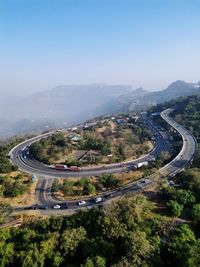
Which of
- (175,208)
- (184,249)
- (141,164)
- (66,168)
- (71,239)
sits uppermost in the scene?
(184,249)

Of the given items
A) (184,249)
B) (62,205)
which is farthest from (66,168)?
(184,249)

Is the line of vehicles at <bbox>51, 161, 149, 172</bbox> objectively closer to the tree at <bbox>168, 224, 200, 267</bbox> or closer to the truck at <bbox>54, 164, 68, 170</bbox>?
the truck at <bbox>54, 164, 68, 170</bbox>

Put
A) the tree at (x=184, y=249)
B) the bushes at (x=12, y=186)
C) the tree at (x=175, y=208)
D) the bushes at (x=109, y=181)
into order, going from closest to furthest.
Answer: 1. the tree at (x=184, y=249)
2. the tree at (x=175, y=208)
3. the bushes at (x=12, y=186)
4. the bushes at (x=109, y=181)

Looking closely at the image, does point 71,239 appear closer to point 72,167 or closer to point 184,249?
point 184,249

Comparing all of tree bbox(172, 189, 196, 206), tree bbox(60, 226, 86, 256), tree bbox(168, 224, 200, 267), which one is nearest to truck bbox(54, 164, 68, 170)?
tree bbox(172, 189, 196, 206)

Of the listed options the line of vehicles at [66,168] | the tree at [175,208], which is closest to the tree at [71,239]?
the tree at [175,208]

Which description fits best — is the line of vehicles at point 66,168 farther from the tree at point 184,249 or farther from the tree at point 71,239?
→ the tree at point 184,249

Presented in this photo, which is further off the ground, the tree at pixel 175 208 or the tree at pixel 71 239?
the tree at pixel 71 239

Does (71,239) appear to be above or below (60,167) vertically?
above
